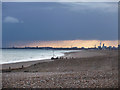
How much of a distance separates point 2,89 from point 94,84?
4126mm

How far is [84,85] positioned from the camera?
936cm

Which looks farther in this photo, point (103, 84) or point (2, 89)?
point (103, 84)

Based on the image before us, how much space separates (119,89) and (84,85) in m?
1.71

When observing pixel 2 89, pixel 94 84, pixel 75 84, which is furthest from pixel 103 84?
pixel 2 89

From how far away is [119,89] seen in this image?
8211mm

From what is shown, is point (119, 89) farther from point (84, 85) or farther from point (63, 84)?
point (63, 84)

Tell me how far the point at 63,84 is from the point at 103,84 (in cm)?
187

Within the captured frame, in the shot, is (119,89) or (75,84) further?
(75,84)

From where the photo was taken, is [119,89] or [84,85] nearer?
[119,89]

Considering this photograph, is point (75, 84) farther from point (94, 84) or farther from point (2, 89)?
point (2, 89)

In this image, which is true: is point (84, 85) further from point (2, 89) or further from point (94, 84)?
point (2, 89)

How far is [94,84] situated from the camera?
376 inches

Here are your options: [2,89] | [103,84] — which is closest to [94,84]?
[103,84]

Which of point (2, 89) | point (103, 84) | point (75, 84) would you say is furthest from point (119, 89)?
point (2, 89)
